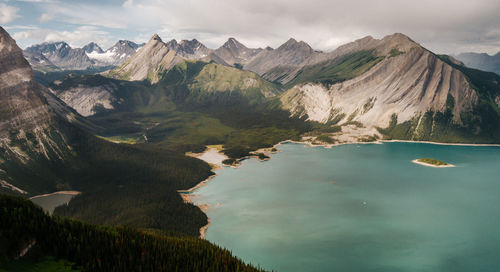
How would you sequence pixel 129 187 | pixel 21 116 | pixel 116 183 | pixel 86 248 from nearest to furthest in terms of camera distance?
pixel 86 248
pixel 129 187
pixel 116 183
pixel 21 116

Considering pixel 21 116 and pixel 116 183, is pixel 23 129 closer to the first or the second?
pixel 21 116

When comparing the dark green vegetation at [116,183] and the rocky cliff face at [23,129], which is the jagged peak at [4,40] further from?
the dark green vegetation at [116,183]

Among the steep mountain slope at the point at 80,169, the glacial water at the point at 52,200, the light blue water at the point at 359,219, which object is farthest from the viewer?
the glacial water at the point at 52,200

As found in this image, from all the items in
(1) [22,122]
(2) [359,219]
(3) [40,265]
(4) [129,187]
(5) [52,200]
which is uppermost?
(1) [22,122]

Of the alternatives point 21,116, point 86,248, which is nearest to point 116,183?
point 21,116

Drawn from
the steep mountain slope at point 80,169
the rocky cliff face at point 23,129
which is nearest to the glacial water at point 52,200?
the steep mountain slope at point 80,169

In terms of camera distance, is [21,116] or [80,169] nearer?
[80,169]
